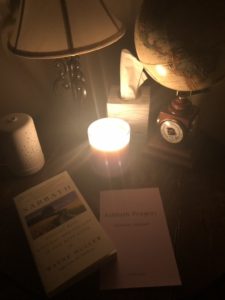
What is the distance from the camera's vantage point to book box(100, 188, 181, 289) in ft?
1.80

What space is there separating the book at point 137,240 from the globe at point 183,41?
313 mm

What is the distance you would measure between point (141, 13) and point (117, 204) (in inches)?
18.6

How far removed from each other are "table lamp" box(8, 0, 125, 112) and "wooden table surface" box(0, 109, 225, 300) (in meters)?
0.36

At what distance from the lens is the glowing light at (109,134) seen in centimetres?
75

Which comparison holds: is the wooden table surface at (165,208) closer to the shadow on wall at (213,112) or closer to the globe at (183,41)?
the shadow on wall at (213,112)

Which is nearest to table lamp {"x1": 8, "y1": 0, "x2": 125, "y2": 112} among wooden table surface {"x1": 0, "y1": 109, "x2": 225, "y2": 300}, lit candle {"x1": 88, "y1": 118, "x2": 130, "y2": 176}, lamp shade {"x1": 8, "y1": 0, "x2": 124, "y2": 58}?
lamp shade {"x1": 8, "y1": 0, "x2": 124, "y2": 58}

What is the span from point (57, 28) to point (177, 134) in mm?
440

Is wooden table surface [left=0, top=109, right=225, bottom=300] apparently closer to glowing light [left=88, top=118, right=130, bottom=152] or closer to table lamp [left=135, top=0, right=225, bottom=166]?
glowing light [left=88, top=118, right=130, bottom=152]

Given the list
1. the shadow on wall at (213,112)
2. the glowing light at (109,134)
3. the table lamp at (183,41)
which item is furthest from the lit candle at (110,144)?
the shadow on wall at (213,112)

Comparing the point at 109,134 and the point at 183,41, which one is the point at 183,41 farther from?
the point at 109,134

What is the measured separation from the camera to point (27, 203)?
2.23 ft

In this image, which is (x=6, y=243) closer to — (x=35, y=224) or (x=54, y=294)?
(x=35, y=224)

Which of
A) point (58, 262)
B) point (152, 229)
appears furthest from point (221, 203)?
point (58, 262)

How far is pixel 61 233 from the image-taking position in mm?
607
